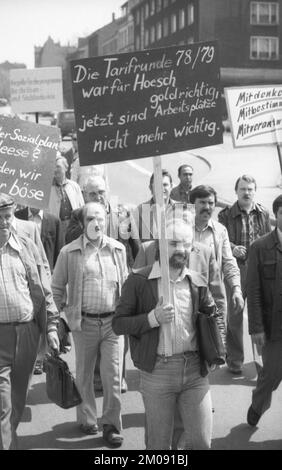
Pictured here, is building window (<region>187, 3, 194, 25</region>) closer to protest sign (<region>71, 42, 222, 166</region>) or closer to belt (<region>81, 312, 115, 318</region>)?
belt (<region>81, 312, 115, 318</region>)

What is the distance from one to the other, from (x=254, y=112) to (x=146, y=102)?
421 centimetres

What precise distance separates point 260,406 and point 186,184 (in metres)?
4.13

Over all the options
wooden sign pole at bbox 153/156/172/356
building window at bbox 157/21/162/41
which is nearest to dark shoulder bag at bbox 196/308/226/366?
wooden sign pole at bbox 153/156/172/356

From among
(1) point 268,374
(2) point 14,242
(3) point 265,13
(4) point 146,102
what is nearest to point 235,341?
(1) point 268,374

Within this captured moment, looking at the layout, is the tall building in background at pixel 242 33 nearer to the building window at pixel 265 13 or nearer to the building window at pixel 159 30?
the building window at pixel 265 13

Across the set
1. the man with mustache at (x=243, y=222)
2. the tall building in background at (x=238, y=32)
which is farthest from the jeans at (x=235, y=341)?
the tall building in background at (x=238, y=32)

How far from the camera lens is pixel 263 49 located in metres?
66.5

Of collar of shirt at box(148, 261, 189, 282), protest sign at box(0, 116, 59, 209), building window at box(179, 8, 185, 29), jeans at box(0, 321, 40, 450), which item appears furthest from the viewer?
building window at box(179, 8, 185, 29)

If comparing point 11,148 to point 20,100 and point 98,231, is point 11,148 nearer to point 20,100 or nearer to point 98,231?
point 98,231

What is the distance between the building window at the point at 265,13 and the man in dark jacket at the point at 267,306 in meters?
63.9

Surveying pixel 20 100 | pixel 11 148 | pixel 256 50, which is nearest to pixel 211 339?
pixel 11 148

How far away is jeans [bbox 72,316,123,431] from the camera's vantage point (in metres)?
5.69

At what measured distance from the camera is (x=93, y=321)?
574cm

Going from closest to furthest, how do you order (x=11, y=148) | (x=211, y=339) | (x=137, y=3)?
(x=211, y=339), (x=11, y=148), (x=137, y=3)
